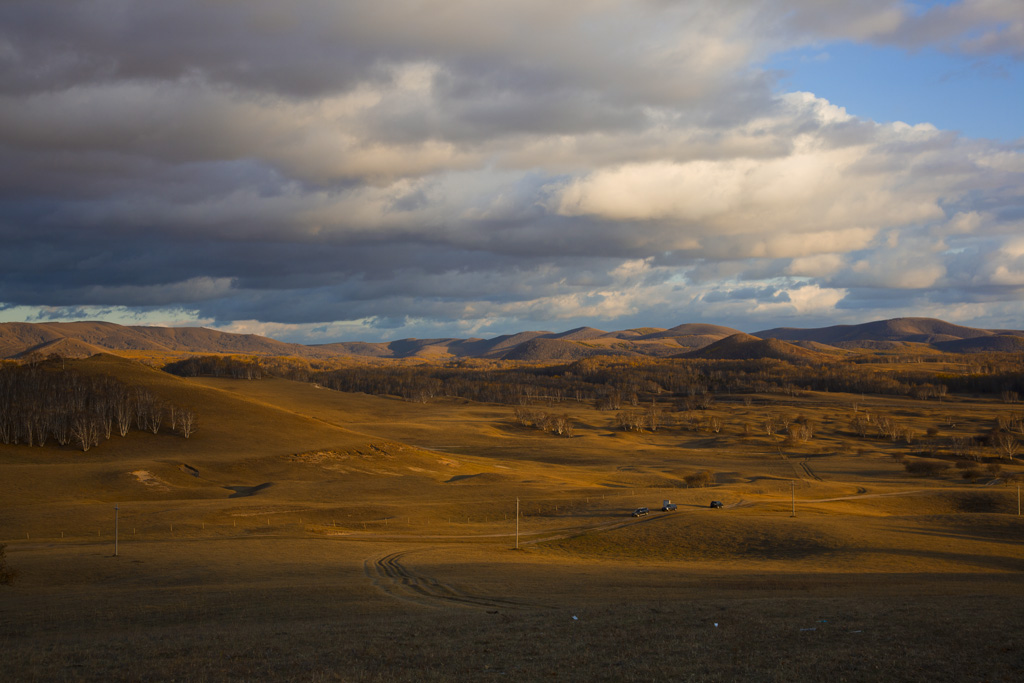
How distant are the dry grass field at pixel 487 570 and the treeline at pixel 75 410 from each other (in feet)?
14.8

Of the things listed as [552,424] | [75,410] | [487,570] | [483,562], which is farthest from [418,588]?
[552,424]

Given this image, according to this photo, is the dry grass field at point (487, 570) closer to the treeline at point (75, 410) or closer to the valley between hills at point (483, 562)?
the valley between hills at point (483, 562)

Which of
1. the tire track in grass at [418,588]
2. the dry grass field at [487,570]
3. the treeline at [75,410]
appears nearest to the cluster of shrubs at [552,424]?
the dry grass field at [487,570]

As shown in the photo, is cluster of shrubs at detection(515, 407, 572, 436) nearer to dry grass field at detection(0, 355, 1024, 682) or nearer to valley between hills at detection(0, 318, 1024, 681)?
valley between hills at detection(0, 318, 1024, 681)

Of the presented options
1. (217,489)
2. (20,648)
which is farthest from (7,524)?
(20,648)

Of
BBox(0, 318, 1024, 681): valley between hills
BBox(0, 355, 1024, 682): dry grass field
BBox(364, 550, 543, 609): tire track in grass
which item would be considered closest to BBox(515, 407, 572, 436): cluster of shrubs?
BBox(0, 318, 1024, 681): valley between hills

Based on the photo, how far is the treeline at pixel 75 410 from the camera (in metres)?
121

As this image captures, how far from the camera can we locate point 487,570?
153ft

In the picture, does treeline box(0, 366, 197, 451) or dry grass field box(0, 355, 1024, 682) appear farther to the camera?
treeline box(0, 366, 197, 451)

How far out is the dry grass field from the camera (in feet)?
70.7

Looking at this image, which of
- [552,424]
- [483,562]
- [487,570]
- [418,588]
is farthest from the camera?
[552,424]

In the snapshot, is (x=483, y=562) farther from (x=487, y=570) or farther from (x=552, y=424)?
(x=552, y=424)

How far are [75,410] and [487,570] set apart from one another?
11660cm

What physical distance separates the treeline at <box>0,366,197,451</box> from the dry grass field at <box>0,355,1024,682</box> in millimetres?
4500
